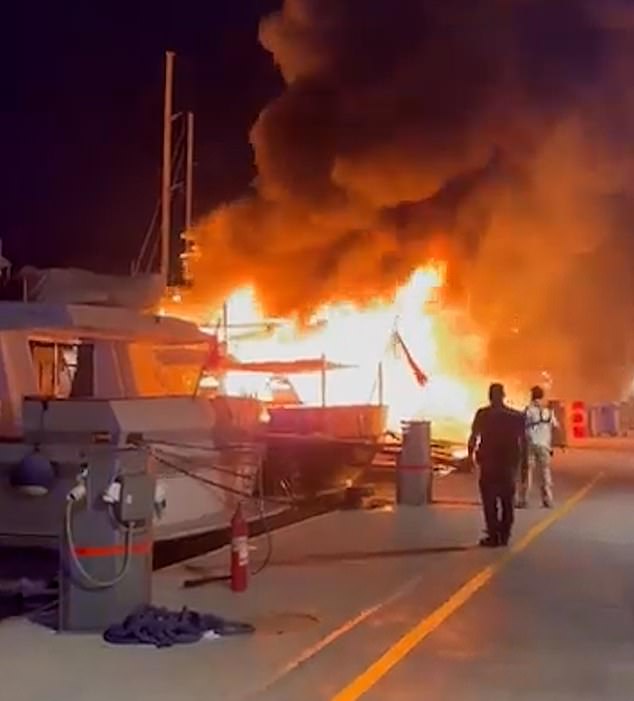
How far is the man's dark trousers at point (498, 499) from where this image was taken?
43.7ft

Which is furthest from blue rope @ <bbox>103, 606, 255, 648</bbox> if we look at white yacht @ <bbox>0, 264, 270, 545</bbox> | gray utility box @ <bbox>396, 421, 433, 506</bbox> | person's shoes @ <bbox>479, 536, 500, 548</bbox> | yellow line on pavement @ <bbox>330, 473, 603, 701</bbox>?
gray utility box @ <bbox>396, 421, 433, 506</bbox>

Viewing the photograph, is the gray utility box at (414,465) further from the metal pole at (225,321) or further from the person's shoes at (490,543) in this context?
the metal pole at (225,321)

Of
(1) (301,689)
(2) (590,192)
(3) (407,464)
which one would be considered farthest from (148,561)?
(2) (590,192)

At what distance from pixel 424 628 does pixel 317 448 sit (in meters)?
8.52

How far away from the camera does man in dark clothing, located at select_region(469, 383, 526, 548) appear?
13344mm

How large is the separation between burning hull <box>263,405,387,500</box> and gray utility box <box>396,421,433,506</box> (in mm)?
828

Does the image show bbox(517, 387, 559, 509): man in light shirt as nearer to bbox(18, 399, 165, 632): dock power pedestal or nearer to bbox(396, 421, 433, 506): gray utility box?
bbox(396, 421, 433, 506): gray utility box

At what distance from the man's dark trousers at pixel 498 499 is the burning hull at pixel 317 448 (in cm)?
367

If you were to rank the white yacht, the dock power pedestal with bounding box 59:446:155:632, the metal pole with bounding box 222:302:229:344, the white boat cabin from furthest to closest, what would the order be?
the metal pole with bounding box 222:302:229:344, the white boat cabin, the white yacht, the dock power pedestal with bounding box 59:446:155:632

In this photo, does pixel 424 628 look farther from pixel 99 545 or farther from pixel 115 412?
pixel 115 412

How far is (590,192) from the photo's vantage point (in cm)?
2806

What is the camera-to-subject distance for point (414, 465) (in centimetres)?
1731

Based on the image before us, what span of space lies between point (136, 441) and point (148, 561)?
2.49 metres

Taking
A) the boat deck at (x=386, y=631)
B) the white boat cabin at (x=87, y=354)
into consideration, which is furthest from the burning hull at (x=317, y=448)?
the boat deck at (x=386, y=631)
